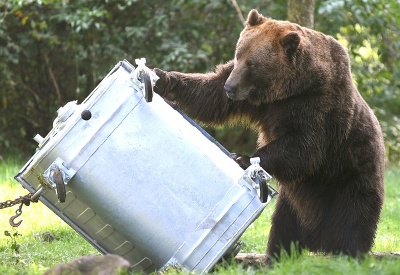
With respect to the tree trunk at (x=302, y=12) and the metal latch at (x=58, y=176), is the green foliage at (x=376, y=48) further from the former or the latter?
the metal latch at (x=58, y=176)

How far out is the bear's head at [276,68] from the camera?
5.60 metres

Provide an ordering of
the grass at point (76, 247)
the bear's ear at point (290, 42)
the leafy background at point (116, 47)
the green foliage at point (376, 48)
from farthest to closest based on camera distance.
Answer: the leafy background at point (116, 47) → the green foliage at point (376, 48) → the bear's ear at point (290, 42) → the grass at point (76, 247)

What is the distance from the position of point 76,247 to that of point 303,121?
228cm

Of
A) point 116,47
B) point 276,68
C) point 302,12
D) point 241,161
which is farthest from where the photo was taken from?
point 116,47

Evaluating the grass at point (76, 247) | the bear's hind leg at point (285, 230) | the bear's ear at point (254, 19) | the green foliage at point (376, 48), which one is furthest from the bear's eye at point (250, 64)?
the green foliage at point (376, 48)

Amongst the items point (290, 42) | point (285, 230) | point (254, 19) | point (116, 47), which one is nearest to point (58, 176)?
point (290, 42)

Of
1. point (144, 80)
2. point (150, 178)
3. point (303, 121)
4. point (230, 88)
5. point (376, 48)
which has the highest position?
point (144, 80)

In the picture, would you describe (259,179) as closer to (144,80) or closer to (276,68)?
(144,80)

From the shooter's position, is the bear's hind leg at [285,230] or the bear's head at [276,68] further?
the bear's hind leg at [285,230]

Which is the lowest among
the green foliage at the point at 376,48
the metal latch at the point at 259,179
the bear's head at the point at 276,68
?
the green foliage at the point at 376,48

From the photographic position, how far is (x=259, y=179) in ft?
16.0

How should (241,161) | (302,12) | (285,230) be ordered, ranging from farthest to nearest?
(302,12) < (285,230) < (241,161)

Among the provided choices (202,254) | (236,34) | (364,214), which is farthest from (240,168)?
(236,34)

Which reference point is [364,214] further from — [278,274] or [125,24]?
[125,24]
